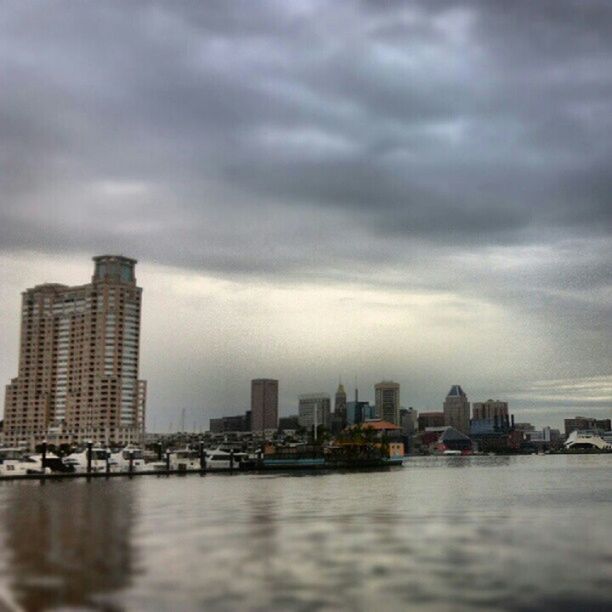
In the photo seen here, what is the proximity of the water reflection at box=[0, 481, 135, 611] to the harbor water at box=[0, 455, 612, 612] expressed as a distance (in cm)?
8

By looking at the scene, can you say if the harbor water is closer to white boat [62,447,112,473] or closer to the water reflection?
the water reflection

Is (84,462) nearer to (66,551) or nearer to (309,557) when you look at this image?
(66,551)

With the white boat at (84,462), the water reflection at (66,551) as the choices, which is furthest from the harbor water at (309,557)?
the white boat at (84,462)

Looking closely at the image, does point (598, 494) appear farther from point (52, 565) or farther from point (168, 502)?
point (52, 565)

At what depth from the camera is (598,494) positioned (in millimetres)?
88562

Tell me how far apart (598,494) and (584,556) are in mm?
53102

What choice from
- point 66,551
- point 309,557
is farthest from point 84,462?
point 309,557

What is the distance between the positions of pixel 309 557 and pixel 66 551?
12.6m

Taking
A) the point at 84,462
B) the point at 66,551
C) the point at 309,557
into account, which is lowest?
the point at 84,462

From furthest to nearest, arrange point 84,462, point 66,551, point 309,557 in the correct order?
1. point 84,462
2. point 66,551
3. point 309,557

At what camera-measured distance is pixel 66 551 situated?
41.1 metres

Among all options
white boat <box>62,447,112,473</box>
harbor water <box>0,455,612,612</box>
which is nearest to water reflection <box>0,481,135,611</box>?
harbor water <box>0,455,612,612</box>

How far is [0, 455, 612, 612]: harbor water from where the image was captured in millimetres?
28656

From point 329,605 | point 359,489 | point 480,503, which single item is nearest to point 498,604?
point 329,605
